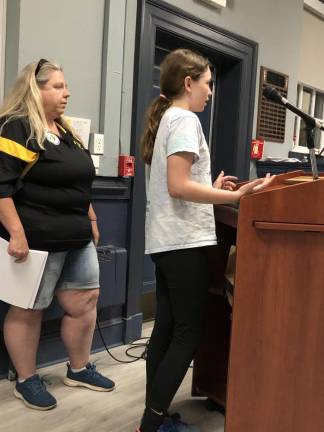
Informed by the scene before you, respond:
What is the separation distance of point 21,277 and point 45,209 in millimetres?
270

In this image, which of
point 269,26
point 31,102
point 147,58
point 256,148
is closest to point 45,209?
point 31,102

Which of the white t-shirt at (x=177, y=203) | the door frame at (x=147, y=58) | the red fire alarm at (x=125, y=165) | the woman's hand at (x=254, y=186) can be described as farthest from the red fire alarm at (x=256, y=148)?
the woman's hand at (x=254, y=186)

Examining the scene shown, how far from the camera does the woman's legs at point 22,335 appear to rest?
1.86m

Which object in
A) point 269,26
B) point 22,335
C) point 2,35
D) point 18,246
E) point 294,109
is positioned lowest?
point 22,335

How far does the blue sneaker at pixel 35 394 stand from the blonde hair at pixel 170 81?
40.8 inches

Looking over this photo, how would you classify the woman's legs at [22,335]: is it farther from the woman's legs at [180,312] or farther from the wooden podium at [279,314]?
the wooden podium at [279,314]

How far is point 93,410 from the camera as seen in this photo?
1.87 m

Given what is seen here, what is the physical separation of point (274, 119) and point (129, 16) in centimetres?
164

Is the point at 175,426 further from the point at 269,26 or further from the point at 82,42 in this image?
the point at 269,26

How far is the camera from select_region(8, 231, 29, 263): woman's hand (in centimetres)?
A: 171

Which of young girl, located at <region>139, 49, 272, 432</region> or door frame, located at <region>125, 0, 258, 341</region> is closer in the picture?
young girl, located at <region>139, 49, 272, 432</region>

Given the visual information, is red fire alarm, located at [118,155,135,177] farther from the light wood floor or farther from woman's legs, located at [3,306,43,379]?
the light wood floor

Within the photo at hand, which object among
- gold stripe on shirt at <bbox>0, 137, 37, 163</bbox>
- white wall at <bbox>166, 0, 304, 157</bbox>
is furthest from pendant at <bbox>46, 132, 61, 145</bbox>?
white wall at <bbox>166, 0, 304, 157</bbox>

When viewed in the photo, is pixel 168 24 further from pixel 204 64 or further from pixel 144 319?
pixel 144 319
